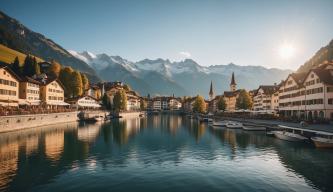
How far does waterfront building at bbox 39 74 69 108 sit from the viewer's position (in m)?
109

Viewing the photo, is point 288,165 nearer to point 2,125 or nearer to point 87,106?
point 2,125

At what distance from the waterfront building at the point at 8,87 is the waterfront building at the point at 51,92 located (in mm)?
18842

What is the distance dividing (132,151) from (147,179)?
18.1 meters

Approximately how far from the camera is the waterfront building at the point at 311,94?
7588 cm

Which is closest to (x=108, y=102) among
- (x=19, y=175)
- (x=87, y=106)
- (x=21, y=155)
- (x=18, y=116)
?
(x=87, y=106)

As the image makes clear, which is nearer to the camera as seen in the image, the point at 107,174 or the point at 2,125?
the point at 107,174

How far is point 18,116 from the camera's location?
6994 centimetres

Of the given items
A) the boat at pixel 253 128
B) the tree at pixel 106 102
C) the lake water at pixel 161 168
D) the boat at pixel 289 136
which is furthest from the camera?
the tree at pixel 106 102

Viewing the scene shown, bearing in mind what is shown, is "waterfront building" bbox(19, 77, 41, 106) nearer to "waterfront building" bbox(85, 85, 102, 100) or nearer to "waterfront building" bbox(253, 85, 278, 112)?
"waterfront building" bbox(85, 85, 102, 100)

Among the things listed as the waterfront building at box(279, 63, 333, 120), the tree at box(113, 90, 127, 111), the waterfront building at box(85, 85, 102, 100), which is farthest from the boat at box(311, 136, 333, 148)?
the waterfront building at box(85, 85, 102, 100)

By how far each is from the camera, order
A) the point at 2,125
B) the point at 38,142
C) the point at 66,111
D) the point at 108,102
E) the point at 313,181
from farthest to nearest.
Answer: the point at 108,102, the point at 66,111, the point at 2,125, the point at 38,142, the point at 313,181

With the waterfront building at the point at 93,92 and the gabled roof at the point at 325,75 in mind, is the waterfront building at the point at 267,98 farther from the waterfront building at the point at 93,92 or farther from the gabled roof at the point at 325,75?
the waterfront building at the point at 93,92

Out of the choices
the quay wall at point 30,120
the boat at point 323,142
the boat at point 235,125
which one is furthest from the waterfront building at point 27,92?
the boat at point 323,142

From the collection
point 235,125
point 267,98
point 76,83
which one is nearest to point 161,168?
point 235,125
